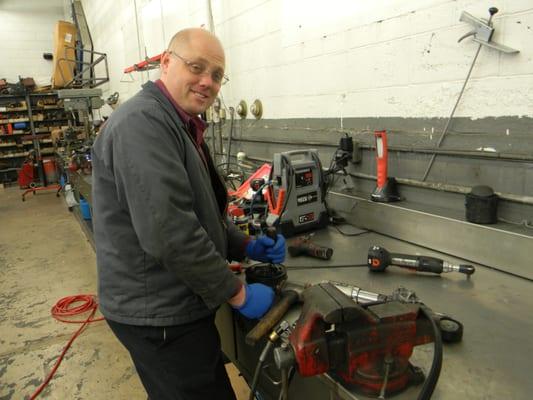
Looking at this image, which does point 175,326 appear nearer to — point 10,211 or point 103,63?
point 10,211

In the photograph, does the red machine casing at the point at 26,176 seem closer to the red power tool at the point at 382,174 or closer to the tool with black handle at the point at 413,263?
the red power tool at the point at 382,174

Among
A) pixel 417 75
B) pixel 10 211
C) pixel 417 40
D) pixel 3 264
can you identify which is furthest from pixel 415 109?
pixel 10 211

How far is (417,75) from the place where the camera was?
145cm

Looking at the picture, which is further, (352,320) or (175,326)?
(175,326)

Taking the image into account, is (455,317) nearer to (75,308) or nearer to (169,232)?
(169,232)

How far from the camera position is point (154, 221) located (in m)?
0.80

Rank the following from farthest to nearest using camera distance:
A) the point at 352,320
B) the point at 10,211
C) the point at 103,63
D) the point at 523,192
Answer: the point at 103,63 → the point at 10,211 → the point at 523,192 → the point at 352,320

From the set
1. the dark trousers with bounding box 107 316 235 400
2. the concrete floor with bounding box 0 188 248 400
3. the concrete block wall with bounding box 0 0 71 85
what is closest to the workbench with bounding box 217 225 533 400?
the dark trousers with bounding box 107 316 235 400

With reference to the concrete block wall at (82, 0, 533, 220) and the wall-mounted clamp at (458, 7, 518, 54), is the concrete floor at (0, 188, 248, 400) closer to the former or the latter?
the concrete block wall at (82, 0, 533, 220)

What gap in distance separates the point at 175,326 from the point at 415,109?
1.15 m

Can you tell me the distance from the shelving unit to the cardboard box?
3.34ft

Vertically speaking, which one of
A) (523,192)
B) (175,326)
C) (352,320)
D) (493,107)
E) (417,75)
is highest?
(417,75)

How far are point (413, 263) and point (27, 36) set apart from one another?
354 inches

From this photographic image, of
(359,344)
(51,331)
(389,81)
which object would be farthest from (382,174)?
(51,331)
